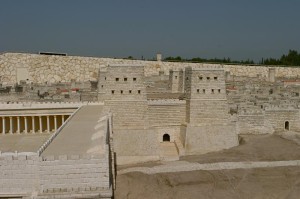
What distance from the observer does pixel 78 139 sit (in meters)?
13.9

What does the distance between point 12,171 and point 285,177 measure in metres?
12.4

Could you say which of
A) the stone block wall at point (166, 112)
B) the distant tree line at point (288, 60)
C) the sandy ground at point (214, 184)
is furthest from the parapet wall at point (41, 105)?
the distant tree line at point (288, 60)

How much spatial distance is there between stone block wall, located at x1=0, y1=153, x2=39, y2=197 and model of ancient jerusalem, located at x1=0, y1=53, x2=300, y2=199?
3 cm

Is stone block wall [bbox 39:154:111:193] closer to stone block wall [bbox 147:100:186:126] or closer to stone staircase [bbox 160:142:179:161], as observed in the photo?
stone staircase [bbox 160:142:179:161]

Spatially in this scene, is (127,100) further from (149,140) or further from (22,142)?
(22,142)

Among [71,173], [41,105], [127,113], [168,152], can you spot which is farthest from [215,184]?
[41,105]

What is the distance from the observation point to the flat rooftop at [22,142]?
20.9 meters

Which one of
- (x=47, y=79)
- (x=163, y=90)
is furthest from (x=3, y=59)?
(x=163, y=90)

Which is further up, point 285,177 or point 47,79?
point 47,79

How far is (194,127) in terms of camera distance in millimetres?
24141

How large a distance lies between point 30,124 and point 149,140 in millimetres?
9026

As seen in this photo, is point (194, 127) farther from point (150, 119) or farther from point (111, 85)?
point (111, 85)

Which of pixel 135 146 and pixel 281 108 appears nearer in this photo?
pixel 135 146

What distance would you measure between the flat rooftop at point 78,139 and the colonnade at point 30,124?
24.4 feet
